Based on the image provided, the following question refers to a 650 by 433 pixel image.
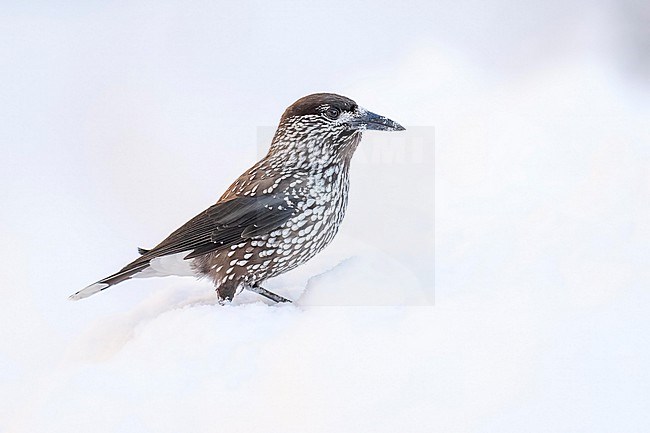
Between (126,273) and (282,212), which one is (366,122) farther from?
(126,273)

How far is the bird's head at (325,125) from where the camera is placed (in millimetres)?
1783

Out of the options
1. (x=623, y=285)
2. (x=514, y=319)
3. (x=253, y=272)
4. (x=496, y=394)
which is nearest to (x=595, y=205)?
(x=623, y=285)

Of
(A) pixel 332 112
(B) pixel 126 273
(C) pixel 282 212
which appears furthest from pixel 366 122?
(B) pixel 126 273

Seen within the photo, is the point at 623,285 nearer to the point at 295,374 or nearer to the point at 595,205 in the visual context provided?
the point at 595,205

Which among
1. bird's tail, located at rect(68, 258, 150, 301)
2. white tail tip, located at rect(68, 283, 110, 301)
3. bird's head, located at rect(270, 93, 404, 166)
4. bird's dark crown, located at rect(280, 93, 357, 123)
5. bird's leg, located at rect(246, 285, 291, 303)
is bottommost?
bird's leg, located at rect(246, 285, 291, 303)

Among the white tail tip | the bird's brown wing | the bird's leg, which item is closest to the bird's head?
the bird's brown wing

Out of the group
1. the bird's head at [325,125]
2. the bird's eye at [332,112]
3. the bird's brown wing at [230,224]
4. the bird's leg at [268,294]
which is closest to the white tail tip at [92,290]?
the bird's brown wing at [230,224]

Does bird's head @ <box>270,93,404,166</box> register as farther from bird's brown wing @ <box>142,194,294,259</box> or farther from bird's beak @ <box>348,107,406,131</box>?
bird's brown wing @ <box>142,194,294,259</box>

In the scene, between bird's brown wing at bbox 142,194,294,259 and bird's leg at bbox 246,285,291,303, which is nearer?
bird's brown wing at bbox 142,194,294,259

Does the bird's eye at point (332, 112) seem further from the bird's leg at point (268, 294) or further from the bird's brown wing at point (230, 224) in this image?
the bird's leg at point (268, 294)

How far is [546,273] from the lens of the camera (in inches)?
76.2

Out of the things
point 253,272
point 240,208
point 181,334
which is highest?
point 240,208

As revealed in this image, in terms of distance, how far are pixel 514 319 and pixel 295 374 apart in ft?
1.52

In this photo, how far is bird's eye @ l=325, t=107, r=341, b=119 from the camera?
5.85 feet
